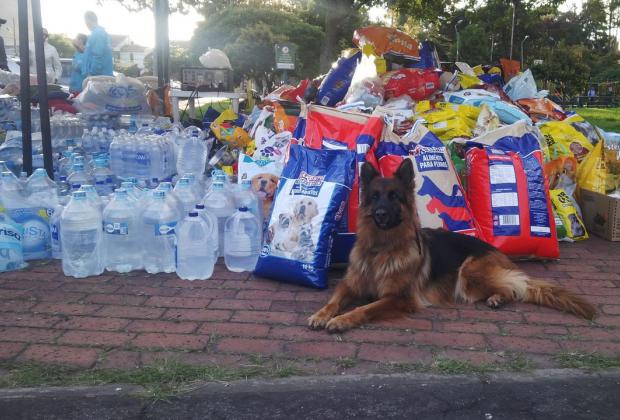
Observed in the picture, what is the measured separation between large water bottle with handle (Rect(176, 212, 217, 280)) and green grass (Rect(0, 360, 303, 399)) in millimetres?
1544

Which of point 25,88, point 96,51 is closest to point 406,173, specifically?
point 25,88

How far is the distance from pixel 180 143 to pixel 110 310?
321 centimetres

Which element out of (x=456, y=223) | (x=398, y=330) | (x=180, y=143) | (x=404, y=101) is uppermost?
(x=404, y=101)

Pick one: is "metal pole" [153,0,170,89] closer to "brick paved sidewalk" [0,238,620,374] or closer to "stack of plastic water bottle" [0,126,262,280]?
"stack of plastic water bottle" [0,126,262,280]

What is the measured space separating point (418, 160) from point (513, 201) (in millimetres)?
872

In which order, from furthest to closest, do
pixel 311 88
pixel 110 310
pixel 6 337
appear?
pixel 311 88
pixel 110 310
pixel 6 337

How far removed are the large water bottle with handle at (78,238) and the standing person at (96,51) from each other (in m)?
5.27

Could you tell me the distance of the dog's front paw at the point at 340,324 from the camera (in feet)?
11.0

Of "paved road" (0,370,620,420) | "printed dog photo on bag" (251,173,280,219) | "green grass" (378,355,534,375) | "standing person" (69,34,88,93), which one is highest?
"standing person" (69,34,88,93)

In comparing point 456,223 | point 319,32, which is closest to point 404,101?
point 456,223

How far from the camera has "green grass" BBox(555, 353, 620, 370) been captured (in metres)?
2.93

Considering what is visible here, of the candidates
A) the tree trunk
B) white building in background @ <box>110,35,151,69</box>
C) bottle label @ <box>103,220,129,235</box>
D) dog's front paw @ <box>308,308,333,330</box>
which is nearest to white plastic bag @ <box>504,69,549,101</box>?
dog's front paw @ <box>308,308,333,330</box>

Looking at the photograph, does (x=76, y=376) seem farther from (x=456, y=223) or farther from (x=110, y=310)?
(x=456, y=223)

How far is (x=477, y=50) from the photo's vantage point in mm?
37469
